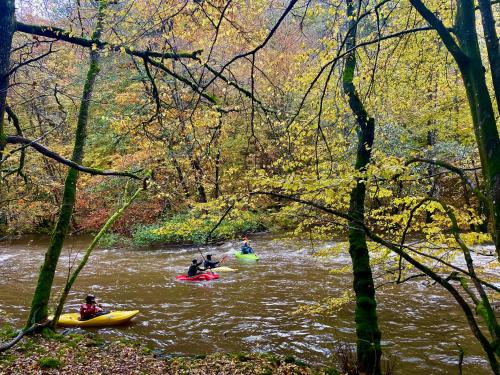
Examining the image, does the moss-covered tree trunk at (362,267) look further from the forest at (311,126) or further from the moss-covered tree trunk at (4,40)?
the moss-covered tree trunk at (4,40)

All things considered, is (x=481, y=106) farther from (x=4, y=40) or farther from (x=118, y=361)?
(x=118, y=361)

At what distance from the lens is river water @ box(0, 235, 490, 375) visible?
7703 millimetres

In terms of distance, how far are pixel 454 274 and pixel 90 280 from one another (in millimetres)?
13433

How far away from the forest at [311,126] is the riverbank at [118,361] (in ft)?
0.76

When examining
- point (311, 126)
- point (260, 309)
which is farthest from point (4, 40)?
point (260, 309)

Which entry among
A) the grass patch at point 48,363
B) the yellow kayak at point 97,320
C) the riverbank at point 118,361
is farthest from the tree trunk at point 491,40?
the yellow kayak at point 97,320

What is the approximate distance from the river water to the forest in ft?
0.51

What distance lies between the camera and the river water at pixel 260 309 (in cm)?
770

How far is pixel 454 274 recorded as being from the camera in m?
2.85

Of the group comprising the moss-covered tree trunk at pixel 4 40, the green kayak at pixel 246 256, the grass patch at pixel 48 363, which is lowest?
the grass patch at pixel 48 363

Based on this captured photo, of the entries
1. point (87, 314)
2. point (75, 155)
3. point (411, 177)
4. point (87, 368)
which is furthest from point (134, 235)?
point (411, 177)

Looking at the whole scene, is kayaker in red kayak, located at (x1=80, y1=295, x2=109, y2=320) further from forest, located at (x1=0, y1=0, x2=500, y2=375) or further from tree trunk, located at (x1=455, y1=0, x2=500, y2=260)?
tree trunk, located at (x1=455, y1=0, x2=500, y2=260)

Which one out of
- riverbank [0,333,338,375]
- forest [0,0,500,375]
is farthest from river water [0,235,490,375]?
riverbank [0,333,338,375]

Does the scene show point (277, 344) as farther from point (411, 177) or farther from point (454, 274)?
point (454, 274)
